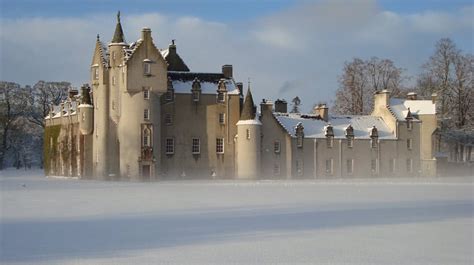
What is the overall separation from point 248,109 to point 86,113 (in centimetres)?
1572

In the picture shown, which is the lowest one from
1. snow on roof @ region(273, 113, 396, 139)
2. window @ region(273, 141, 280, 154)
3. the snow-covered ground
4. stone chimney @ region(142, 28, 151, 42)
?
the snow-covered ground

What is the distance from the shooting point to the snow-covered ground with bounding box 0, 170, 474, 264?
16375 mm

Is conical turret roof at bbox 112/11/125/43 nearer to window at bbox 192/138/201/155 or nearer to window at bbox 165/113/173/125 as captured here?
window at bbox 165/113/173/125

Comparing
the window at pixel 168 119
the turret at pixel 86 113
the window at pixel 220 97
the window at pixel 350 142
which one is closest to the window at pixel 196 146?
the window at pixel 168 119

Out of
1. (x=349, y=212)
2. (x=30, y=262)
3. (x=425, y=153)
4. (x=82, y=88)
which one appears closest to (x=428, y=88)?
(x=425, y=153)

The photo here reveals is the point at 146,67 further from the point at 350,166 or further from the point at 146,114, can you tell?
the point at 350,166

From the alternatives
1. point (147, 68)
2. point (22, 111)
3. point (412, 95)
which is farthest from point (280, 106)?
point (22, 111)

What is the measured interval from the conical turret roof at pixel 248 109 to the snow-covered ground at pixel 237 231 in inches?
1277

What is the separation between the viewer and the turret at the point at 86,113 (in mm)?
66250

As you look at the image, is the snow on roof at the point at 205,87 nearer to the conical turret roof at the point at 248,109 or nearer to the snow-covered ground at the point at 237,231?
the conical turret roof at the point at 248,109

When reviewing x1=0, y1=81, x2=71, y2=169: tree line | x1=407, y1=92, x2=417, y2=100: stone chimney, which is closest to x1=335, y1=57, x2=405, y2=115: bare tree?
x1=407, y1=92, x2=417, y2=100: stone chimney

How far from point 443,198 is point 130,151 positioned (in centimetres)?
3394

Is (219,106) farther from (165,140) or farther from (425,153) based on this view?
(425,153)

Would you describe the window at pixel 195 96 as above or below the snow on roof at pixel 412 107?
above
